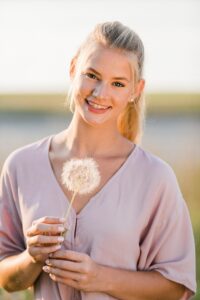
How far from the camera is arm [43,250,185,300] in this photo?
3363mm

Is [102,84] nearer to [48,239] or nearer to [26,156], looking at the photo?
[26,156]

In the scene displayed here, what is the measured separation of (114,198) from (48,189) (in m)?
0.25

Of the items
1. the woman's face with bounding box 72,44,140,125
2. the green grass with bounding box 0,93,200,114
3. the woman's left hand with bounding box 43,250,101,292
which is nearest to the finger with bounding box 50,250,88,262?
the woman's left hand with bounding box 43,250,101,292

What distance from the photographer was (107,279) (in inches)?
136

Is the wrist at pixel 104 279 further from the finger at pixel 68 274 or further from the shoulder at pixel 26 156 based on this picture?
the shoulder at pixel 26 156

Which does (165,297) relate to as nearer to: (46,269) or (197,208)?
(46,269)

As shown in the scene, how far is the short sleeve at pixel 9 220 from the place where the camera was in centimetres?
367

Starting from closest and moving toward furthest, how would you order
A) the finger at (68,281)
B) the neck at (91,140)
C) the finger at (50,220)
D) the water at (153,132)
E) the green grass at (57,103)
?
the finger at (50,220) < the finger at (68,281) < the neck at (91,140) < the water at (153,132) < the green grass at (57,103)

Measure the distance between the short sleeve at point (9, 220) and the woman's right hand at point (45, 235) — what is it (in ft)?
1.01

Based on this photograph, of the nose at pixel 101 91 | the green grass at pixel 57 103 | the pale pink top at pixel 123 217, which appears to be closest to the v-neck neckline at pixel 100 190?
the pale pink top at pixel 123 217

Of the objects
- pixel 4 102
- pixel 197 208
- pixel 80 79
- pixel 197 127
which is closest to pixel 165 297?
pixel 80 79

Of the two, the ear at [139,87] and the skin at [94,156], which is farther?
the ear at [139,87]

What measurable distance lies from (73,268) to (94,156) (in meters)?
0.47

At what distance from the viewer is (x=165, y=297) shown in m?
3.60
